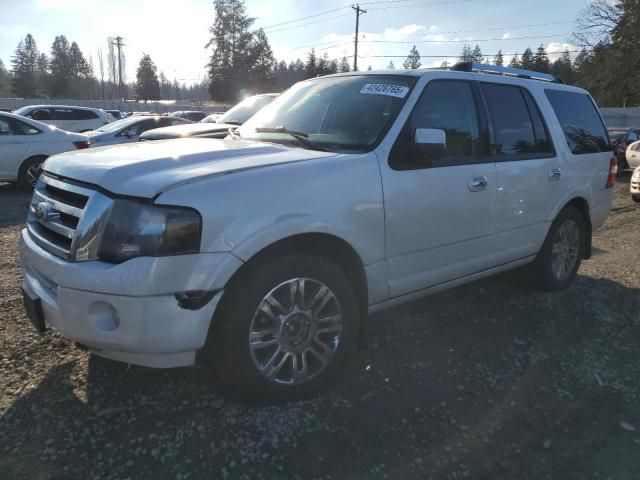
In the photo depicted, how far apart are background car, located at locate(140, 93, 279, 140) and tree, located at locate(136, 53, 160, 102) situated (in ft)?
311

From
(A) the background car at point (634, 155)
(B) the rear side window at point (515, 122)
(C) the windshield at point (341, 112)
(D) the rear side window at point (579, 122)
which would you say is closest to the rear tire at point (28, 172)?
(C) the windshield at point (341, 112)

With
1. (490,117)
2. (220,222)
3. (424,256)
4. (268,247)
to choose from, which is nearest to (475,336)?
(424,256)

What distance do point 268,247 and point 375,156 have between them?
0.92 meters

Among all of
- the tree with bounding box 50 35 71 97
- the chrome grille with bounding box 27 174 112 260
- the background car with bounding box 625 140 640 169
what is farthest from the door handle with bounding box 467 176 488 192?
the tree with bounding box 50 35 71 97

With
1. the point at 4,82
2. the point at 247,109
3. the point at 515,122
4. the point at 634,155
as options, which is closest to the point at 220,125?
the point at 247,109

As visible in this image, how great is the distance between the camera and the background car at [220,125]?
765cm

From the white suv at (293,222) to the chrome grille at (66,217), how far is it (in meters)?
0.01

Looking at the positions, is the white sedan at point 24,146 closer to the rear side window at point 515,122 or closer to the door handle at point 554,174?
the rear side window at point 515,122

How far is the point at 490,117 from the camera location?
3.95 m

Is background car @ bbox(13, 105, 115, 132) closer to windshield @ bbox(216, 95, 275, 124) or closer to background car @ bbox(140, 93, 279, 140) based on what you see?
background car @ bbox(140, 93, 279, 140)

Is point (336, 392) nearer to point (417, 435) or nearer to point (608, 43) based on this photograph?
point (417, 435)

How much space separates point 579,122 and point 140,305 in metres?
4.42

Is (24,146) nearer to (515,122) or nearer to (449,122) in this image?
(449,122)

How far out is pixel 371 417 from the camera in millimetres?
2865
